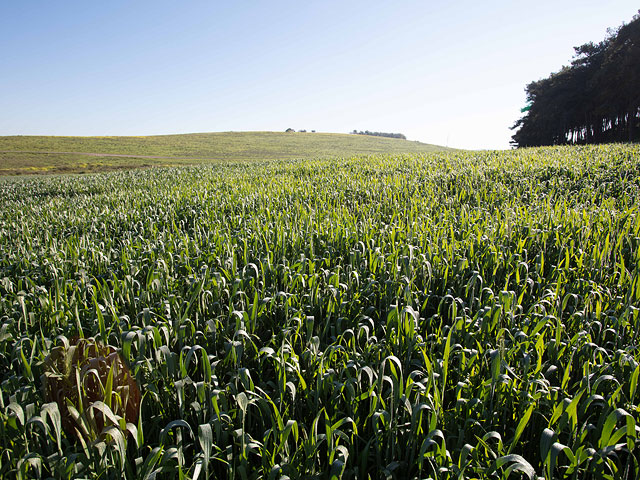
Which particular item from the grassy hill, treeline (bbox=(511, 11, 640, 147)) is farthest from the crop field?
treeline (bbox=(511, 11, 640, 147))

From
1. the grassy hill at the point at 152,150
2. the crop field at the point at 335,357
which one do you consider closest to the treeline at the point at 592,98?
the grassy hill at the point at 152,150

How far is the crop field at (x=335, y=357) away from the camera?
165cm

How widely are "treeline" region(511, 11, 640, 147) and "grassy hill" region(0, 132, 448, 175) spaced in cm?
1658

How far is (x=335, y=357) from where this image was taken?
2.34 metres

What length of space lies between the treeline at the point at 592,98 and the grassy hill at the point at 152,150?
1658 centimetres

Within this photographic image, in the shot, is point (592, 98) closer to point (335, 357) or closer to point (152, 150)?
point (335, 357)

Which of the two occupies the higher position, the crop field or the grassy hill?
the grassy hill

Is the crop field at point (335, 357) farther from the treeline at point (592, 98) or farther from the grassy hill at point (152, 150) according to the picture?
the treeline at point (592, 98)

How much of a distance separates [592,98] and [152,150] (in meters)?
63.3

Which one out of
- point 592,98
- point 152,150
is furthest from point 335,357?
point 152,150

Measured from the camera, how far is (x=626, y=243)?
13.8ft

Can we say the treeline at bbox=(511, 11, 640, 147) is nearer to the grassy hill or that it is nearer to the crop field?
the grassy hill

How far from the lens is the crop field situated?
1649 millimetres

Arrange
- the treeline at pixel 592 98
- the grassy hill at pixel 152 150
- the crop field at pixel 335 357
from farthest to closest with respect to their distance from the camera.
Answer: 1. the grassy hill at pixel 152 150
2. the treeline at pixel 592 98
3. the crop field at pixel 335 357
